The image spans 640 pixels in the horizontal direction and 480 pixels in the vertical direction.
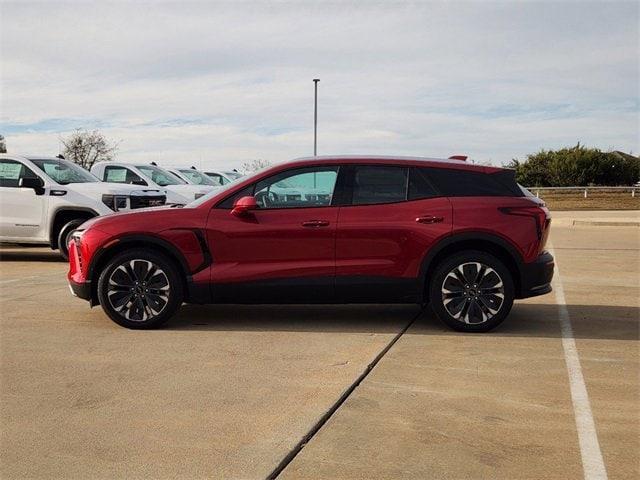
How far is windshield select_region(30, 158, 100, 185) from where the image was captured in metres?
13.8

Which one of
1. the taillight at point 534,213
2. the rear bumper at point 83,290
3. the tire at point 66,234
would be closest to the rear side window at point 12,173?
the tire at point 66,234

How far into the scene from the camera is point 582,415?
4859mm

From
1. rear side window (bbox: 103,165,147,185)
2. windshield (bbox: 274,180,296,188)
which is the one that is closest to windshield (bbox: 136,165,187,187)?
rear side window (bbox: 103,165,147,185)

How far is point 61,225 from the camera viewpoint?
530 inches

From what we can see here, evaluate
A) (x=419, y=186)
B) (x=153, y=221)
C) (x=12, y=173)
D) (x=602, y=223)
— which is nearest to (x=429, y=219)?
(x=419, y=186)

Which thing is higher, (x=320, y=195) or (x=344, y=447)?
(x=320, y=195)

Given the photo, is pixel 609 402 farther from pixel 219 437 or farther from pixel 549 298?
pixel 549 298

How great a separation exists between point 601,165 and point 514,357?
60.5 meters

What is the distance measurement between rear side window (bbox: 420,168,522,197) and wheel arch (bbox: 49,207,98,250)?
24.3ft

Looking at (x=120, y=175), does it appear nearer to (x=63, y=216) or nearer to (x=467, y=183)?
(x=63, y=216)

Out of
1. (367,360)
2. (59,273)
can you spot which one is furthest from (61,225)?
(367,360)

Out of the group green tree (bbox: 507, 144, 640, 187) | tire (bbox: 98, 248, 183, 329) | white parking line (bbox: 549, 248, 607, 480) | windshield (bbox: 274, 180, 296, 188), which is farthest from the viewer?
green tree (bbox: 507, 144, 640, 187)

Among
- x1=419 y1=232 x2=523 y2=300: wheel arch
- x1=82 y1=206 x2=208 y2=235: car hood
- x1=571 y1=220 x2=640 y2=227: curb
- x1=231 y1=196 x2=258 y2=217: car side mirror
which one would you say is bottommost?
x1=571 y1=220 x2=640 y2=227: curb

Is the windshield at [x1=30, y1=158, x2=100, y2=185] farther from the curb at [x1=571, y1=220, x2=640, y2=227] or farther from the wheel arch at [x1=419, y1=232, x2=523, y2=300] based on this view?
the curb at [x1=571, y1=220, x2=640, y2=227]
